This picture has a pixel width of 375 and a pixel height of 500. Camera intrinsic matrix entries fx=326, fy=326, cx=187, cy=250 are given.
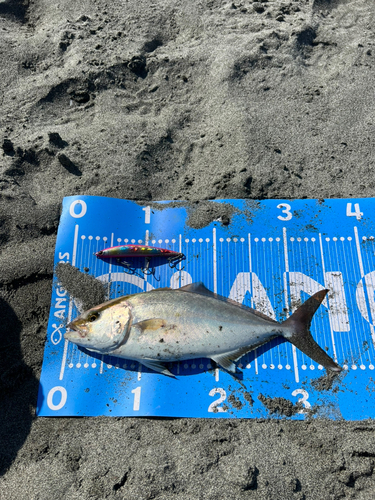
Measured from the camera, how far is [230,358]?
3303 millimetres

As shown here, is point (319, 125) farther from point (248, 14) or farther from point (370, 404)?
point (370, 404)

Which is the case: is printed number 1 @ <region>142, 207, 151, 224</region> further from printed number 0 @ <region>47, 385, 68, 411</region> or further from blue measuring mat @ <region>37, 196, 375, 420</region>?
printed number 0 @ <region>47, 385, 68, 411</region>

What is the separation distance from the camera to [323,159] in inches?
154

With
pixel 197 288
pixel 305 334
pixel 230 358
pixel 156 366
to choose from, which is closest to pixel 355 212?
pixel 305 334

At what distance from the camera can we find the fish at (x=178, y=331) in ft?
10.7

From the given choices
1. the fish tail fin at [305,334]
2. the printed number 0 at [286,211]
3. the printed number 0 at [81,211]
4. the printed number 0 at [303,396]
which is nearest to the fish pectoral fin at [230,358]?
the fish tail fin at [305,334]

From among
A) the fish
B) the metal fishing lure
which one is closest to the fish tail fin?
the fish

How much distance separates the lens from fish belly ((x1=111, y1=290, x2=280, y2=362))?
10.7 feet

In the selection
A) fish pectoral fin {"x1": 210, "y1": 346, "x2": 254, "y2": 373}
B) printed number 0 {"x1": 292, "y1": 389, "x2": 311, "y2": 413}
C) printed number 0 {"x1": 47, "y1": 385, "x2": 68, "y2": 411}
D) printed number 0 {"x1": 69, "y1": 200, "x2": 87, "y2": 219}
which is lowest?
printed number 0 {"x1": 47, "y1": 385, "x2": 68, "y2": 411}

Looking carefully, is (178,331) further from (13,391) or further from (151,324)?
(13,391)

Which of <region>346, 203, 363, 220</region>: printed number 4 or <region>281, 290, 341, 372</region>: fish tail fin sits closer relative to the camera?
<region>281, 290, 341, 372</region>: fish tail fin

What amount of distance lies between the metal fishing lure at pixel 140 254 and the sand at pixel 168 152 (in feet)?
1.90

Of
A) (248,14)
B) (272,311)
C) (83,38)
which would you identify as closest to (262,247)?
(272,311)

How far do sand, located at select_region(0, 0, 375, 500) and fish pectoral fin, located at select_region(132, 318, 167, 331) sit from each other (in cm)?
88
